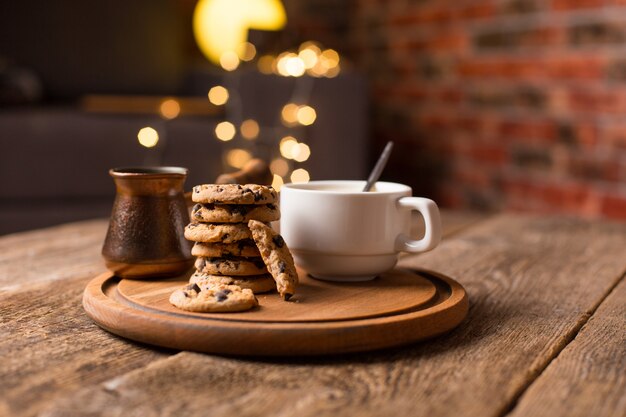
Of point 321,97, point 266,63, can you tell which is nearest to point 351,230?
point 321,97

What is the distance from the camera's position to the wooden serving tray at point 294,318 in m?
0.53

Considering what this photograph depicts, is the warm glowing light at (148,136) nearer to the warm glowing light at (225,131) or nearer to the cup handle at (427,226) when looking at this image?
the warm glowing light at (225,131)

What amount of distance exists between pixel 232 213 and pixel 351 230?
121 millimetres

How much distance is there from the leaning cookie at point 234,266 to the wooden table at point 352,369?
101 millimetres

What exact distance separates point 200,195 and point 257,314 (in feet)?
0.43

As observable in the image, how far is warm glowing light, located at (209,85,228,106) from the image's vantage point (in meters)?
2.46

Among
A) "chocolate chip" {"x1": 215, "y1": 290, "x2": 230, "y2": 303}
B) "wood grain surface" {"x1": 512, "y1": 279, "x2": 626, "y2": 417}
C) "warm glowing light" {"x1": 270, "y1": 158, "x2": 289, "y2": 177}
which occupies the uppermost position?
"chocolate chip" {"x1": 215, "y1": 290, "x2": 230, "y2": 303}

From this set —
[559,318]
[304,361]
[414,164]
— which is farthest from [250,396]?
[414,164]

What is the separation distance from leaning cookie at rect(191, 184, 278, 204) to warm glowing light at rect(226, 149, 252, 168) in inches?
64.4

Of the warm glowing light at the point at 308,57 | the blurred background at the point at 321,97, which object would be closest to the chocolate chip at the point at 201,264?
the blurred background at the point at 321,97

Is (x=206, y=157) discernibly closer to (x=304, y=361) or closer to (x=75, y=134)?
(x=75, y=134)

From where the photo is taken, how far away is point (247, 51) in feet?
8.73

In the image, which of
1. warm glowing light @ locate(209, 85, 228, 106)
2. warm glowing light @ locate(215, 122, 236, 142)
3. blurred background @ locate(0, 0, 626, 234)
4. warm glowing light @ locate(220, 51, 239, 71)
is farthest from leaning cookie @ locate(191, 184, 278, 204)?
warm glowing light @ locate(220, 51, 239, 71)

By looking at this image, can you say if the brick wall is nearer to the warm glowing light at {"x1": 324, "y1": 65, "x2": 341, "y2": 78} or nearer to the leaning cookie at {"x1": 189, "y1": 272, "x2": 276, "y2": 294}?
the warm glowing light at {"x1": 324, "y1": 65, "x2": 341, "y2": 78}
